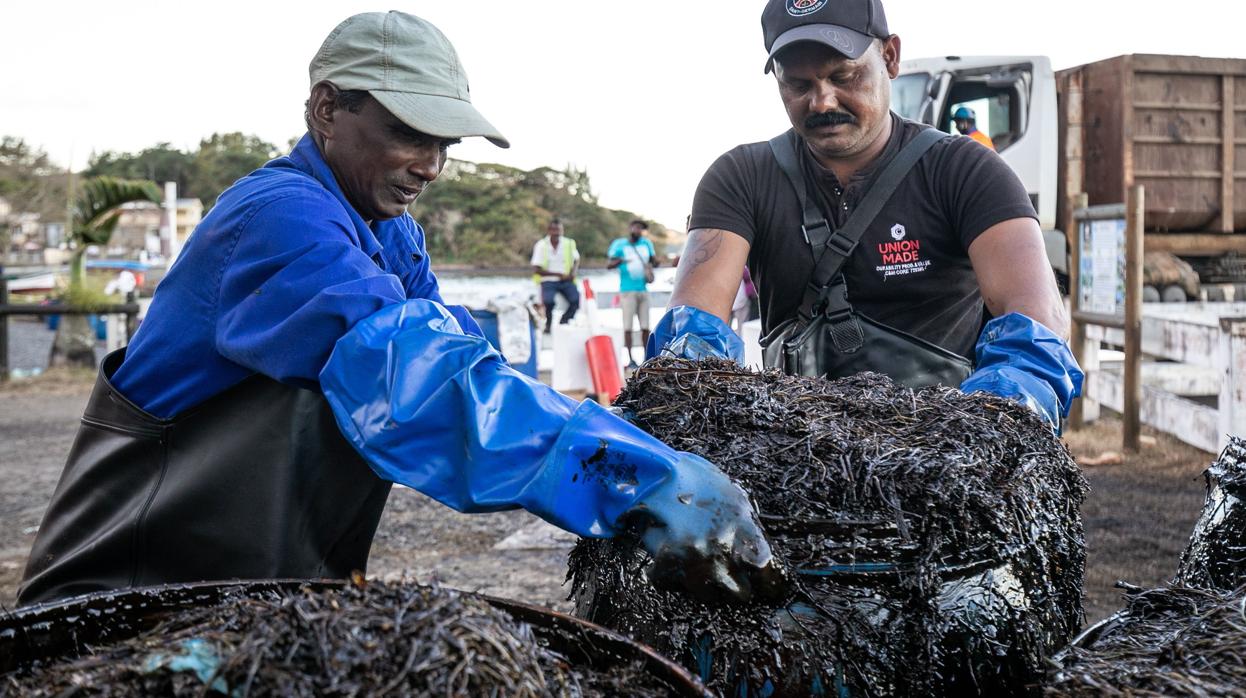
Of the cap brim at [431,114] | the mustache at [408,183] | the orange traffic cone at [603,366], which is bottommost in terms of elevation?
the orange traffic cone at [603,366]

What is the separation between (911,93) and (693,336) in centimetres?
970

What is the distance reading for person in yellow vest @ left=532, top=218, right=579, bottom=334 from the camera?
15.1 m

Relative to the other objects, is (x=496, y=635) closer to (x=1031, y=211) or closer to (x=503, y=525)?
(x=1031, y=211)

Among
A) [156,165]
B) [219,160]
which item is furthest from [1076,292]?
[156,165]

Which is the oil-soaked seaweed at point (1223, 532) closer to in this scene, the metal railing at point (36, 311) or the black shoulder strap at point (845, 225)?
the black shoulder strap at point (845, 225)

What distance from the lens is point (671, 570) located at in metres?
1.37

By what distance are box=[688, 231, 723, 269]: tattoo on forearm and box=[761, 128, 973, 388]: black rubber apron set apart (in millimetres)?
239

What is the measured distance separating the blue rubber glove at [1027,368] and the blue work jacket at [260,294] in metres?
1.26

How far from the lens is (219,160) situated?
48375 mm

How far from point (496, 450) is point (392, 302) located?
35 centimetres

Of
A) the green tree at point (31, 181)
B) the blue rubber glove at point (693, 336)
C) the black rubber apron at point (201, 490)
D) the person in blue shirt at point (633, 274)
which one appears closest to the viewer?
the black rubber apron at point (201, 490)

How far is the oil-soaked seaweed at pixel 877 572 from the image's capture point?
1455 mm

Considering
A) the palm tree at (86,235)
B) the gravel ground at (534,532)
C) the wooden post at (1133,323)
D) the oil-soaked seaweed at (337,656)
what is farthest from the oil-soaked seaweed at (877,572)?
the palm tree at (86,235)

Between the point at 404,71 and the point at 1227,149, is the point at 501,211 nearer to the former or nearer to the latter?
the point at 1227,149
